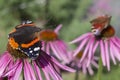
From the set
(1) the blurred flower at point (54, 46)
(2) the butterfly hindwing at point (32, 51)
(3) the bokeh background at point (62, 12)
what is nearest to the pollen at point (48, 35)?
(1) the blurred flower at point (54, 46)

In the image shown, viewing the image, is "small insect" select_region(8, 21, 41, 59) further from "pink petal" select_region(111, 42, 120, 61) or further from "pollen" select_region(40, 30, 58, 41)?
"pollen" select_region(40, 30, 58, 41)

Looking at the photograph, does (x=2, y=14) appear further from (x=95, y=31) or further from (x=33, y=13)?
(x=95, y=31)

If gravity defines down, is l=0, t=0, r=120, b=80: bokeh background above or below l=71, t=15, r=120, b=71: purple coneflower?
below

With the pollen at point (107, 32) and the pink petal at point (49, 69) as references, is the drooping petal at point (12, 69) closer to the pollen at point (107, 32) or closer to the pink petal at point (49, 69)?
the pink petal at point (49, 69)

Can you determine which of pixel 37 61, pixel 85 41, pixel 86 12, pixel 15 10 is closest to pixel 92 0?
pixel 86 12

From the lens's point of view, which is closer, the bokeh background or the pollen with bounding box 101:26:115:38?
the pollen with bounding box 101:26:115:38

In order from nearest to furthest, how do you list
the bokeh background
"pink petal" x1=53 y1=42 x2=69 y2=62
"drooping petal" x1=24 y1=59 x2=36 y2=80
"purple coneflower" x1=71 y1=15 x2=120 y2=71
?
"drooping petal" x1=24 y1=59 x2=36 y2=80 → "purple coneflower" x1=71 y1=15 x2=120 y2=71 → "pink petal" x1=53 y1=42 x2=69 y2=62 → the bokeh background

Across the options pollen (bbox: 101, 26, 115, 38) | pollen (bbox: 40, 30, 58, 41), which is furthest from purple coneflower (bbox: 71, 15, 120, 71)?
pollen (bbox: 40, 30, 58, 41)
